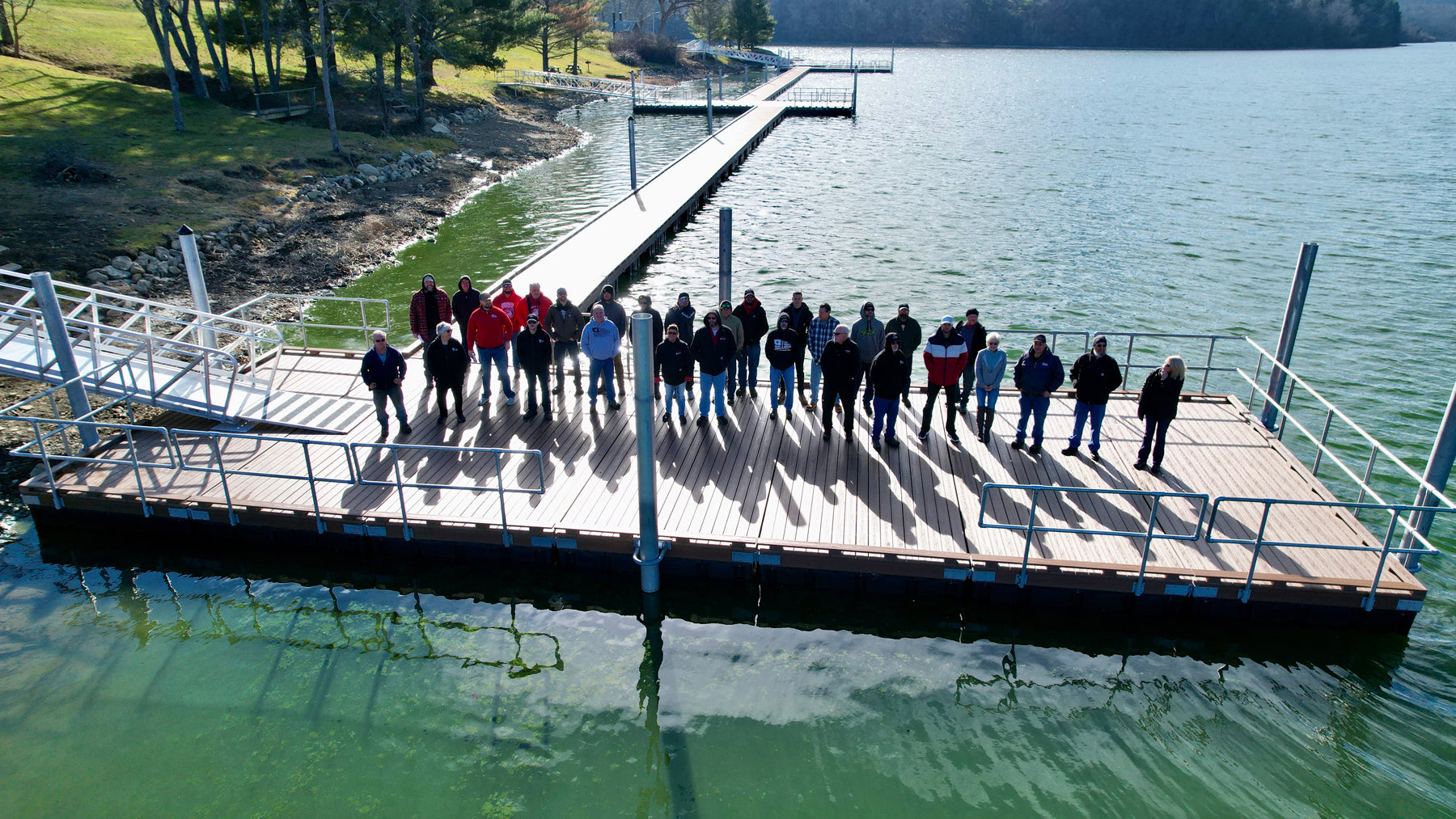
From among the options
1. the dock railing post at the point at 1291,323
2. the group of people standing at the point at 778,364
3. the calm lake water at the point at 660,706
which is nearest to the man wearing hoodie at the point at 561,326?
the group of people standing at the point at 778,364

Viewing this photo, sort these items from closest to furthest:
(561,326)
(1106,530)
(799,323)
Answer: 1. (1106,530)
2. (799,323)
3. (561,326)

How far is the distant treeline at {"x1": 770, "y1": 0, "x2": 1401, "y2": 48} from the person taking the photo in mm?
134375

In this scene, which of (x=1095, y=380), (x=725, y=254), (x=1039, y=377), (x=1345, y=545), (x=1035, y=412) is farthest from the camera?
(x=725, y=254)

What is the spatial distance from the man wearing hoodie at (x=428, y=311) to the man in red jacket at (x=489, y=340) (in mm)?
632

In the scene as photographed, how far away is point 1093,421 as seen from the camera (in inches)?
439

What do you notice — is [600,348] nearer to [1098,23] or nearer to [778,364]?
[778,364]

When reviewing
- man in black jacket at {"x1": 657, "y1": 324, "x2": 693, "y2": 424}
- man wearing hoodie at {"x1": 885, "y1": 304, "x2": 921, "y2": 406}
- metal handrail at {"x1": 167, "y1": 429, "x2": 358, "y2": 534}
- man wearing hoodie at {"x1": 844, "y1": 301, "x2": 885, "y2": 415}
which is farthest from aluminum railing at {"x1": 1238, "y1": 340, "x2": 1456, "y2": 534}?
metal handrail at {"x1": 167, "y1": 429, "x2": 358, "y2": 534}

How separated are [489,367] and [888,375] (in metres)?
5.84

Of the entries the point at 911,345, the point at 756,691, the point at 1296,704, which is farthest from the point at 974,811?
the point at 911,345

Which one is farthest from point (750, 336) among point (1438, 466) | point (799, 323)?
point (1438, 466)

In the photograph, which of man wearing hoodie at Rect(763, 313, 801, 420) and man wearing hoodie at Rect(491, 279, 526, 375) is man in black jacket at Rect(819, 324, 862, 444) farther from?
man wearing hoodie at Rect(491, 279, 526, 375)

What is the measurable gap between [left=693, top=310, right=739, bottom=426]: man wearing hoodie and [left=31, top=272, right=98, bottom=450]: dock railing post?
24.9 ft

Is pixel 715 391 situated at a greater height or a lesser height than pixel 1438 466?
lesser

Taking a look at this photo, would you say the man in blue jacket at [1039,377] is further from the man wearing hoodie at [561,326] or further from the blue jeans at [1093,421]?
the man wearing hoodie at [561,326]
